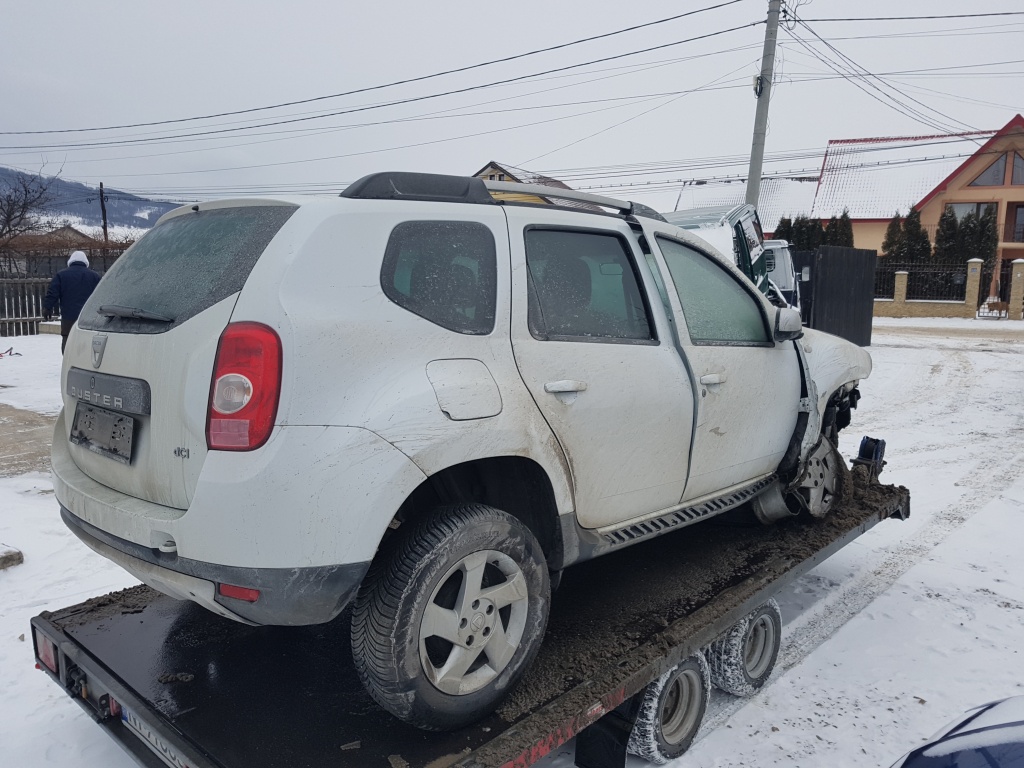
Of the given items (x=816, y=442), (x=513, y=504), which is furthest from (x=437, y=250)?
(x=816, y=442)

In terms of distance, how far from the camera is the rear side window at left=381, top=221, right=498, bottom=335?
2.46 meters

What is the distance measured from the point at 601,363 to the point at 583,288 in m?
0.36

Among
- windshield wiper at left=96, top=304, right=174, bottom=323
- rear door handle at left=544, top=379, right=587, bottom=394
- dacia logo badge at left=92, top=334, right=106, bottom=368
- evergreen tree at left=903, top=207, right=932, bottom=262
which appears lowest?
rear door handle at left=544, top=379, right=587, bottom=394

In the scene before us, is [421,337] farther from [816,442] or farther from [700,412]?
[816,442]

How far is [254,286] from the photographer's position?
2.25m

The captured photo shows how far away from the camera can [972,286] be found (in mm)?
27078

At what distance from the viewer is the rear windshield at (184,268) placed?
2.40 meters

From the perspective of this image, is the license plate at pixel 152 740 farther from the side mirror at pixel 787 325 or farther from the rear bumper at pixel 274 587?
the side mirror at pixel 787 325

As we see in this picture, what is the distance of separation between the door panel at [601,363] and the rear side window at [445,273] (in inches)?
4.8

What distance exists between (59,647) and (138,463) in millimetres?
1026

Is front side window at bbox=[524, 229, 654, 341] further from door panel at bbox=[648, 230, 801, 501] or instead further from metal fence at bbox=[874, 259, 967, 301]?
metal fence at bbox=[874, 259, 967, 301]

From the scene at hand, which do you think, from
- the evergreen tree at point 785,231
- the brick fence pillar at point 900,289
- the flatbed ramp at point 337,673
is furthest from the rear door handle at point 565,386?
the evergreen tree at point 785,231

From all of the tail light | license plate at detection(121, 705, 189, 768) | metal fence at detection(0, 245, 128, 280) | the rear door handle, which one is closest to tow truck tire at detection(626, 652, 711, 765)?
the rear door handle

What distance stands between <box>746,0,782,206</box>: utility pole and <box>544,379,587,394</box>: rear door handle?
15.7 metres
